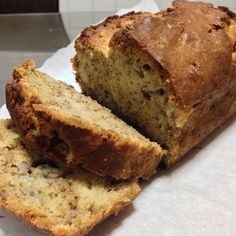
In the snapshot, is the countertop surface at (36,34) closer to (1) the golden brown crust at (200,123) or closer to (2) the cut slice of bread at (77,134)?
(2) the cut slice of bread at (77,134)

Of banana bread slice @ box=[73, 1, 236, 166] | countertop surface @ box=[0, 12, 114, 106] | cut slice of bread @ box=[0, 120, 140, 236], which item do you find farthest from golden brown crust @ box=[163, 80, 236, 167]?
countertop surface @ box=[0, 12, 114, 106]

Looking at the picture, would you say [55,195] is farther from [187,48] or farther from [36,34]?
[36,34]

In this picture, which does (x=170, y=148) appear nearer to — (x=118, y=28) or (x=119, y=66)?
(x=119, y=66)

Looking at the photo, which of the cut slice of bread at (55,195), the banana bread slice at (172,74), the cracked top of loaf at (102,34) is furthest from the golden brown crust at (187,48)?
the cut slice of bread at (55,195)

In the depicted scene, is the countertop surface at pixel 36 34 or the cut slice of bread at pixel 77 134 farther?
the countertop surface at pixel 36 34

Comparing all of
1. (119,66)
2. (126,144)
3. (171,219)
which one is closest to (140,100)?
(119,66)

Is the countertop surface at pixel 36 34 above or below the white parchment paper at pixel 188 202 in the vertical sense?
below

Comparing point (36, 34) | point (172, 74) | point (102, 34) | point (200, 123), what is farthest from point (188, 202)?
point (36, 34)
